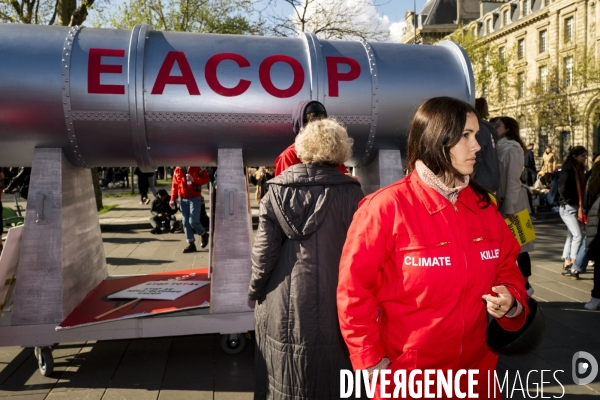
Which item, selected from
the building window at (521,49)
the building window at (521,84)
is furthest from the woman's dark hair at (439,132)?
the building window at (521,49)

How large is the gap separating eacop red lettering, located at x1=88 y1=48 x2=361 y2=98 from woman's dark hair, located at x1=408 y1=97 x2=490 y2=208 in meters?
2.58

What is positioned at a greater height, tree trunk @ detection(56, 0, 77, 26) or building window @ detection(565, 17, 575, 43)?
building window @ detection(565, 17, 575, 43)

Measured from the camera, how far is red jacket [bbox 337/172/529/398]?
192cm

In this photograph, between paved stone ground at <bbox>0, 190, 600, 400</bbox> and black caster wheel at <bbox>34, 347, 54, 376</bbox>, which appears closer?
paved stone ground at <bbox>0, 190, 600, 400</bbox>

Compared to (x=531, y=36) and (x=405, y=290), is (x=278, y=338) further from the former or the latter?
(x=531, y=36)

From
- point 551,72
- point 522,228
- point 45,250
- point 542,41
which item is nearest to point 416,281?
point 45,250

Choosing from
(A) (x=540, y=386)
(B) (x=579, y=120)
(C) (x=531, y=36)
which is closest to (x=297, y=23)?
(A) (x=540, y=386)

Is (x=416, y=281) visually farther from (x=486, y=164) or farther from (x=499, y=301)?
(x=486, y=164)

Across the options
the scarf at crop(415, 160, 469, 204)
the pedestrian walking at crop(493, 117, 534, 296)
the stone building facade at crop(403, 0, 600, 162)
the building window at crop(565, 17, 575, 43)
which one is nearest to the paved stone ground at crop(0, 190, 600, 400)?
the pedestrian walking at crop(493, 117, 534, 296)

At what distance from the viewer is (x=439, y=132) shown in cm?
195

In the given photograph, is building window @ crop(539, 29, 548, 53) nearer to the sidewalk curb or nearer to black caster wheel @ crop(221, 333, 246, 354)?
the sidewalk curb

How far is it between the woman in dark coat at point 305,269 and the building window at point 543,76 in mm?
43014

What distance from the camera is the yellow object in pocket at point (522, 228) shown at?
5.34 meters

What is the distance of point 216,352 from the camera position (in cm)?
480
